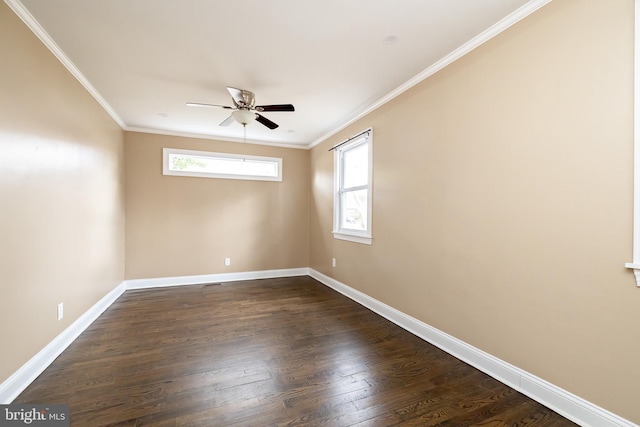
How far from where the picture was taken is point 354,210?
159 inches

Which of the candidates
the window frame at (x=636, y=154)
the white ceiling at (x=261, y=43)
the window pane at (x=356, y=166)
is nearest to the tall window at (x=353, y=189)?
the window pane at (x=356, y=166)

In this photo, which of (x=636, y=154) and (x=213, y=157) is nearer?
(x=636, y=154)

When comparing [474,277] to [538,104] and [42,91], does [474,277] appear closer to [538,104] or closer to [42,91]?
[538,104]

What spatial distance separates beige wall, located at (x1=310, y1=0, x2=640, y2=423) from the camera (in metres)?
1.44

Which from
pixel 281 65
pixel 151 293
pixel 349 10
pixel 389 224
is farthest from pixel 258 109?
pixel 151 293

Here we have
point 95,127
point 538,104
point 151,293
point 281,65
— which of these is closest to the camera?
point 538,104

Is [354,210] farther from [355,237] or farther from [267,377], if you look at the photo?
[267,377]

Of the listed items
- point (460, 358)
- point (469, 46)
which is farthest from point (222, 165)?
point (460, 358)

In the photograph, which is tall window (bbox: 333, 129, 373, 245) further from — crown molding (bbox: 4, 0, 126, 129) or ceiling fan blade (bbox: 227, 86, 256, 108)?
crown molding (bbox: 4, 0, 126, 129)

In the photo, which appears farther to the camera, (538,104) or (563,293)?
(538,104)

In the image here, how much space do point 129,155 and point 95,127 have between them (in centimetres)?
125

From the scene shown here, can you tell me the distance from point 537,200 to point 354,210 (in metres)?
2.45

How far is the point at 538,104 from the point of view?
1.77 metres

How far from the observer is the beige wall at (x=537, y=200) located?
1.44 m
